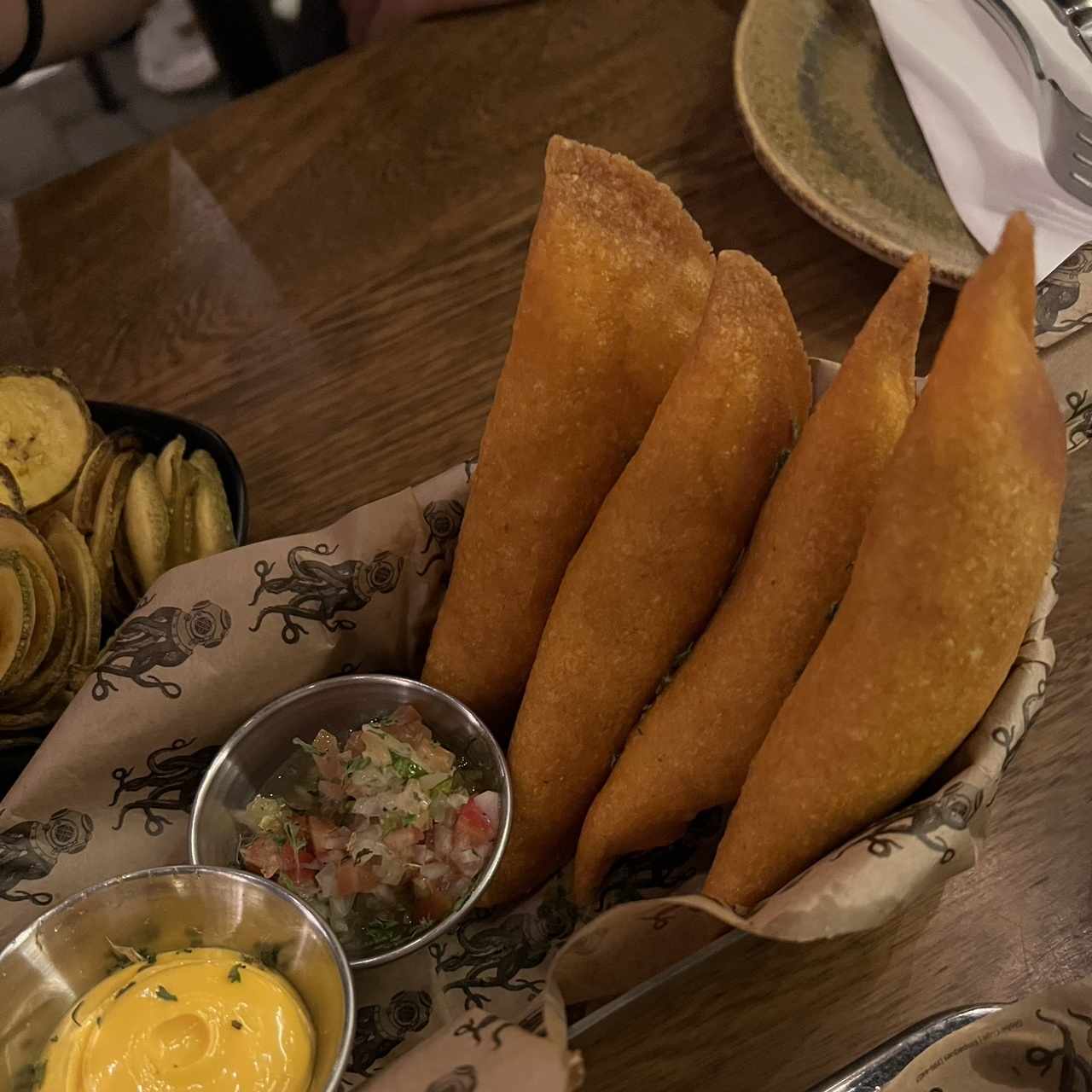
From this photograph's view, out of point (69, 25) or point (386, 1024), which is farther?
point (69, 25)

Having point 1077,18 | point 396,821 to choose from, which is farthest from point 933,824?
point 1077,18

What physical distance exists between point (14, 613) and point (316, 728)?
0.89ft

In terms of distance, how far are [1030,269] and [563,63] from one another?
1.19 meters

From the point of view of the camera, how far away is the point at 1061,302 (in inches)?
37.2

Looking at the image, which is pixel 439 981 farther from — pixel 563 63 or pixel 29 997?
pixel 563 63

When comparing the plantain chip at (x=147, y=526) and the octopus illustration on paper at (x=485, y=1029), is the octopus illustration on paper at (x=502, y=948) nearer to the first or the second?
the octopus illustration on paper at (x=485, y=1029)

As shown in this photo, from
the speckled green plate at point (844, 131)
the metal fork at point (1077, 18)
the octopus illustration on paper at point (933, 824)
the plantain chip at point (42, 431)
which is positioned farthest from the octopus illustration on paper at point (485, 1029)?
the metal fork at point (1077, 18)

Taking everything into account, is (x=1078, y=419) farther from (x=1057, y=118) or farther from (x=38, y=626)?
(x=38, y=626)

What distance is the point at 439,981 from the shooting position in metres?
0.86

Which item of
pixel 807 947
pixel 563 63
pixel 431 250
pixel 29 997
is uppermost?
pixel 563 63

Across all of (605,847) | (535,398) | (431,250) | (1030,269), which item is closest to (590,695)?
(605,847)

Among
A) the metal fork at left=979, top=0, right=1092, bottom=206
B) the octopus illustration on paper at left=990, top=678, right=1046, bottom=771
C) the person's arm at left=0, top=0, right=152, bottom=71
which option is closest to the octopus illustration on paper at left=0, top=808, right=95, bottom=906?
the octopus illustration on paper at left=990, top=678, right=1046, bottom=771

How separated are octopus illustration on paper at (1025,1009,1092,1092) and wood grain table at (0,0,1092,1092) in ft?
0.85

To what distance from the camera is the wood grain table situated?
124 centimetres
